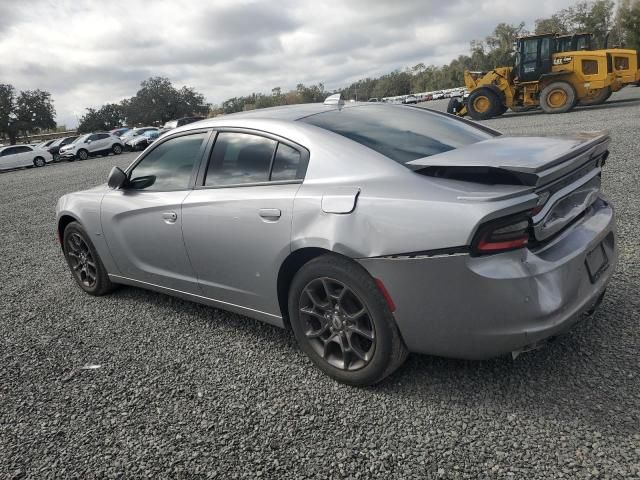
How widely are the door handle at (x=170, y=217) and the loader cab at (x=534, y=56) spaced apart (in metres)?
17.4

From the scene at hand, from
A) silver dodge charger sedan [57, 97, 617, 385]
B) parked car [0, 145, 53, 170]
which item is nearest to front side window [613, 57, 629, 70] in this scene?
silver dodge charger sedan [57, 97, 617, 385]

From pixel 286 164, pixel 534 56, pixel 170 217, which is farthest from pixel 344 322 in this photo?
pixel 534 56

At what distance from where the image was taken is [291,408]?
254 centimetres

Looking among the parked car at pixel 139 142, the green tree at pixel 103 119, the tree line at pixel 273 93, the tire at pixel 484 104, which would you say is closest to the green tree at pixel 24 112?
the tree line at pixel 273 93

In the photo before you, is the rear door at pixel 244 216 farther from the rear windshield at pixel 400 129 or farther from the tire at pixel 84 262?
the tire at pixel 84 262

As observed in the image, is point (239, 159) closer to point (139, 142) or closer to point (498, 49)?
point (139, 142)

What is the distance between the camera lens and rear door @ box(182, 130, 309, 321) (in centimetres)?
273

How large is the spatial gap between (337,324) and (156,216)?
1.63 meters

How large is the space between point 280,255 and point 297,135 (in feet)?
2.34

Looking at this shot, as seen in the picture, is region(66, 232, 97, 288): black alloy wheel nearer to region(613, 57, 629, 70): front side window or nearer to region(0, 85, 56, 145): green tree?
region(613, 57, 629, 70): front side window

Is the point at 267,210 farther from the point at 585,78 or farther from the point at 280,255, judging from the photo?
the point at 585,78

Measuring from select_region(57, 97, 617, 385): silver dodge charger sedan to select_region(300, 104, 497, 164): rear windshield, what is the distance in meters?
0.01

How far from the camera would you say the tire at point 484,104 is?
60.5ft

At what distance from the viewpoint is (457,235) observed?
6.78ft
